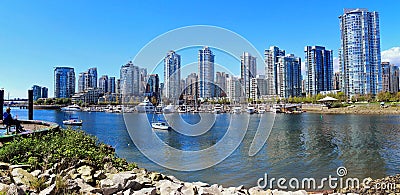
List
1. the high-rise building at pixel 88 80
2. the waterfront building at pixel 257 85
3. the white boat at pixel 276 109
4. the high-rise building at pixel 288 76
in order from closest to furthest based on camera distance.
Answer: the waterfront building at pixel 257 85
the white boat at pixel 276 109
the high-rise building at pixel 288 76
the high-rise building at pixel 88 80

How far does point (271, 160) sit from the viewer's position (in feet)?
62.0

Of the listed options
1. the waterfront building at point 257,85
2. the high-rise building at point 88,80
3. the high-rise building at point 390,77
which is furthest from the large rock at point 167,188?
the high-rise building at point 88,80

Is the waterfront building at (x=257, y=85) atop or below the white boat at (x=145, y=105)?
atop

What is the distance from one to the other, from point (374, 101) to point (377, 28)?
89.6ft

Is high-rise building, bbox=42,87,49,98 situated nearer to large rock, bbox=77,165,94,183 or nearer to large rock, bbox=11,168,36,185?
large rock, bbox=77,165,94,183

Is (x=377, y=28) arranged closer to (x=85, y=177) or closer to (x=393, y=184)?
(x=393, y=184)

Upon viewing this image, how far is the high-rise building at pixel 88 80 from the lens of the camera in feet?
499

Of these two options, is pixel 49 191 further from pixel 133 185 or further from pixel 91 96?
pixel 91 96

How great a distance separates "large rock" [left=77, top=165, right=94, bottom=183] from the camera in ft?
20.6

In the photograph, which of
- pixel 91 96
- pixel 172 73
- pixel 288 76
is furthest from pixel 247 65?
pixel 91 96

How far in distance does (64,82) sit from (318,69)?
122m

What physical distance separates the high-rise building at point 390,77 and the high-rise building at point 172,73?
431 ft

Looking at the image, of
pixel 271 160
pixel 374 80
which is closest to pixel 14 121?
pixel 271 160

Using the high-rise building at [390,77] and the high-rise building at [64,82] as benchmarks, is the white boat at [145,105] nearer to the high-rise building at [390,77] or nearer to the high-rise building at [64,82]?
the high-rise building at [390,77]
